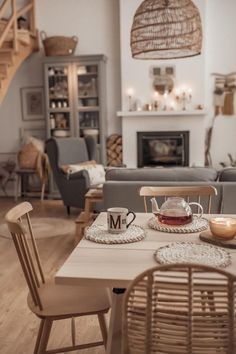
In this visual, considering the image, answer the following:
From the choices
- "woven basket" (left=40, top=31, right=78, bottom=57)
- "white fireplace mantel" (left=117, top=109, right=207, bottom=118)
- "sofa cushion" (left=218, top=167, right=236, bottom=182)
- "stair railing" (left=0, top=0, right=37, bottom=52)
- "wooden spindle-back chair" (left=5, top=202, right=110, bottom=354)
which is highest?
"stair railing" (left=0, top=0, right=37, bottom=52)

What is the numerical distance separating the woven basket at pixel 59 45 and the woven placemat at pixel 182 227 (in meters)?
5.26

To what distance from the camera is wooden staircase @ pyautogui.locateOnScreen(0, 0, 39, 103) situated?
5.80 meters

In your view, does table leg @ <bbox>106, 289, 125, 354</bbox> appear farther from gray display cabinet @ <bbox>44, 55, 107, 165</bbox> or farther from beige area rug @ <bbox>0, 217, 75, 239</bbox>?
gray display cabinet @ <bbox>44, 55, 107, 165</bbox>

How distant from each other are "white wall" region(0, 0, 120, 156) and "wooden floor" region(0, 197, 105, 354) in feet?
11.6

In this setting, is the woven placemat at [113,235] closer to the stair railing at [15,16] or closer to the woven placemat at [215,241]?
the woven placemat at [215,241]

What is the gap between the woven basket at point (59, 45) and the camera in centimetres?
654

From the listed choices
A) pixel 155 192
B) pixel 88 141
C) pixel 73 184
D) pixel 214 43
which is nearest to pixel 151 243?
pixel 155 192

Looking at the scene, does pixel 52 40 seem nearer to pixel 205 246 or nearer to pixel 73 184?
pixel 73 184

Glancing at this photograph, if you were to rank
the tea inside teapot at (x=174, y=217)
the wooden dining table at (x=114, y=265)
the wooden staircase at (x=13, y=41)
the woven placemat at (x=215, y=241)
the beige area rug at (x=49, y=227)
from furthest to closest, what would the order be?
the wooden staircase at (x=13, y=41), the beige area rug at (x=49, y=227), the tea inside teapot at (x=174, y=217), the woven placemat at (x=215, y=241), the wooden dining table at (x=114, y=265)

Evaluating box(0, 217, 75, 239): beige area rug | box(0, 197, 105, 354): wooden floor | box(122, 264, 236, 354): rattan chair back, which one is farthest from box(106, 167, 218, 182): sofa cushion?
box(122, 264, 236, 354): rattan chair back

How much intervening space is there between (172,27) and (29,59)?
521 centimetres

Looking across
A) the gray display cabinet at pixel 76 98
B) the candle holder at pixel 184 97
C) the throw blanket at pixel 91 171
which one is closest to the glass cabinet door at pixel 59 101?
the gray display cabinet at pixel 76 98

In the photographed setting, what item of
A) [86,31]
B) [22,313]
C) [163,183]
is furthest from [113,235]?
[86,31]

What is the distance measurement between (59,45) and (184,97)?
2.24 m
